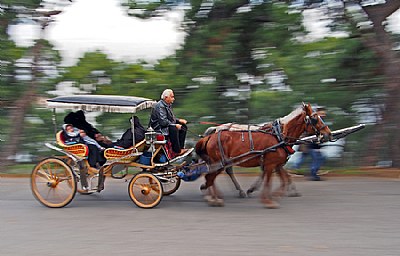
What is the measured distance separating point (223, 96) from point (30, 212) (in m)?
6.92

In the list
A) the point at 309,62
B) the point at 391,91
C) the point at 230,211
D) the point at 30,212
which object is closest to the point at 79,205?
the point at 30,212

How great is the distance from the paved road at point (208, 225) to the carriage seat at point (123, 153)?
89cm

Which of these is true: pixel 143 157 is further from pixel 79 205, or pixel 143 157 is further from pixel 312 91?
pixel 312 91

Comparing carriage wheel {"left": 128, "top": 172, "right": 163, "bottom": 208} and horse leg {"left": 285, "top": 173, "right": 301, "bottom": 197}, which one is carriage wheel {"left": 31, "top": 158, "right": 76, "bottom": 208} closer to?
carriage wheel {"left": 128, "top": 172, "right": 163, "bottom": 208}

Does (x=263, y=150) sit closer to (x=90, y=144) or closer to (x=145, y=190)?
(x=145, y=190)

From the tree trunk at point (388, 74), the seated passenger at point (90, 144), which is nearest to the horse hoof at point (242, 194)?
the seated passenger at point (90, 144)

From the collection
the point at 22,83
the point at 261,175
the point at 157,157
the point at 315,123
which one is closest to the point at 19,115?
the point at 22,83

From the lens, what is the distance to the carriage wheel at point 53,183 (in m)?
8.99

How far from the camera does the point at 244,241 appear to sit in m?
6.77

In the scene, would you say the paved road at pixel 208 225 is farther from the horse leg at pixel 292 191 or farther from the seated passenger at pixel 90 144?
the seated passenger at pixel 90 144

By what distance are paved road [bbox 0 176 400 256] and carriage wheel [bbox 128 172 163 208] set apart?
0.53 feet

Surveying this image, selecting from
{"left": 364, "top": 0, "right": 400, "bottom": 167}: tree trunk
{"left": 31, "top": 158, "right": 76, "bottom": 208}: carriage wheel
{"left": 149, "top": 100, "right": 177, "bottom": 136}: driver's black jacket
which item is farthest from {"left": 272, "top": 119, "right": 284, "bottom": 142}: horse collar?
{"left": 364, "top": 0, "right": 400, "bottom": 167}: tree trunk

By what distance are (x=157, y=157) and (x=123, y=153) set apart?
61cm

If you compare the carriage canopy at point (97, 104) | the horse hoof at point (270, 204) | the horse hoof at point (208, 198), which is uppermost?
the carriage canopy at point (97, 104)
